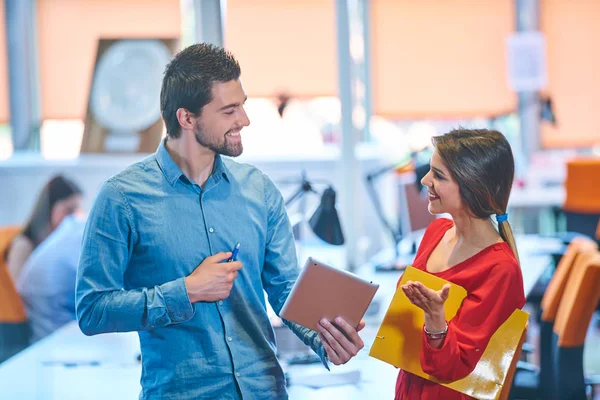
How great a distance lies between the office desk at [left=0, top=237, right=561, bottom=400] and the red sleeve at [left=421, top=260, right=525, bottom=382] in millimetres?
538

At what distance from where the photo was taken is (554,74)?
8031 millimetres

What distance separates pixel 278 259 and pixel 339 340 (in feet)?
0.81

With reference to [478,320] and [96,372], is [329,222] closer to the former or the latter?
[96,372]

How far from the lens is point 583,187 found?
20.4 feet

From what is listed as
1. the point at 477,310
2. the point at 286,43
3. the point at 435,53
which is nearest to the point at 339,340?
the point at 477,310

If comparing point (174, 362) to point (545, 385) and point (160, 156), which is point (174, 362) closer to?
point (160, 156)

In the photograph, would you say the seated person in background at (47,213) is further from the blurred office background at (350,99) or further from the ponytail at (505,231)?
the ponytail at (505,231)

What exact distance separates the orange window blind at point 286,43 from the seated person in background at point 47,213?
10.6 ft

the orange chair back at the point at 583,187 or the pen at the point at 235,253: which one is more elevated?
the pen at the point at 235,253

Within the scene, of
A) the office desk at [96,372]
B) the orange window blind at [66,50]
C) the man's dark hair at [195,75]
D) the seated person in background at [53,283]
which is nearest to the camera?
the man's dark hair at [195,75]

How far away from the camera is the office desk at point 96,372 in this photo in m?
2.32

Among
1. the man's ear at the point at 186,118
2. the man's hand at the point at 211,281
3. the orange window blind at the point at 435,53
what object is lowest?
the man's hand at the point at 211,281

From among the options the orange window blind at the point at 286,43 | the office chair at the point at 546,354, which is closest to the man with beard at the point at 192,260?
the office chair at the point at 546,354

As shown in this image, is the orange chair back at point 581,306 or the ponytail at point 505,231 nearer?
the ponytail at point 505,231
